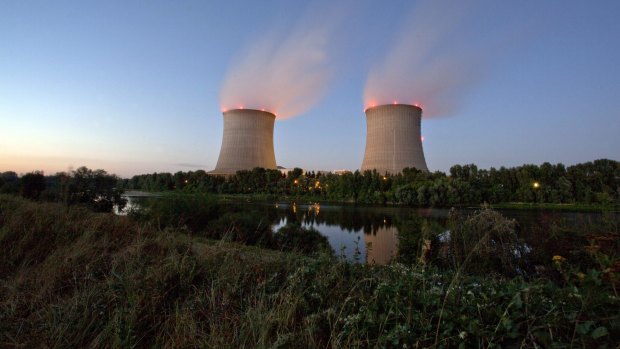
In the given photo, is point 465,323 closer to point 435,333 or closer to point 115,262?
point 435,333

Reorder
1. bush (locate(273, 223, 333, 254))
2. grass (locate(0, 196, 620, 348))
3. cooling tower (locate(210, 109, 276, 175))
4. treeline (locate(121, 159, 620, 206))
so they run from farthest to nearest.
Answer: treeline (locate(121, 159, 620, 206)) → cooling tower (locate(210, 109, 276, 175)) → bush (locate(273, 223, 333, 254)) → grass (locate(0, 196, 620, 348))

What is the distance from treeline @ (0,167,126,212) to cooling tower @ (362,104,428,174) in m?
16.6

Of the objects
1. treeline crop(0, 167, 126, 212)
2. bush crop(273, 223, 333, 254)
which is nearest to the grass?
bush crop(273, 223, 333, 254)

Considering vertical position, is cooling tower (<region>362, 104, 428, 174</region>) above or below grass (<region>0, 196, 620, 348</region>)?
above

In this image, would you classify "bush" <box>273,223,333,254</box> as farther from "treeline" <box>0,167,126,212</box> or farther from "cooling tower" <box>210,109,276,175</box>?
"cooling tower" <box>210,109,276,175</box>

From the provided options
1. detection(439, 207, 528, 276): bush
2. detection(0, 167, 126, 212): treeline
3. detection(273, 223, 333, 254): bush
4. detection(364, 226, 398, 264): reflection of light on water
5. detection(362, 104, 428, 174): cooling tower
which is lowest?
detection(364, 226, 398, 264): reflection of light on water

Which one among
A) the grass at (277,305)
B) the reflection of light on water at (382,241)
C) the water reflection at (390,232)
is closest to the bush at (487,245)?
the water reflection at (390,232)

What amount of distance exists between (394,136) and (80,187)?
738 inches

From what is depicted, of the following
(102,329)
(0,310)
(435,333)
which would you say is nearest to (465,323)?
(435,333)

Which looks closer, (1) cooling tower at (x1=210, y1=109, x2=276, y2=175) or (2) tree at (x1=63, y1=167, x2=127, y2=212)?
(2) tree at (x1=63, y1=167, x2=127, y2=212)

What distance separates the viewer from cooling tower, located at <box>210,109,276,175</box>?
2694cm

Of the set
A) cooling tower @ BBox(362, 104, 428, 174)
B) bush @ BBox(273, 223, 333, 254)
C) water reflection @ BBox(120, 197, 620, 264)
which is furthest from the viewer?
cooling tower @ BBox(362, 104, 428, 174)

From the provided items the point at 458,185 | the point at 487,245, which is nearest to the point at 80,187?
the point at 487,245

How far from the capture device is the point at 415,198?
30.7 metres
